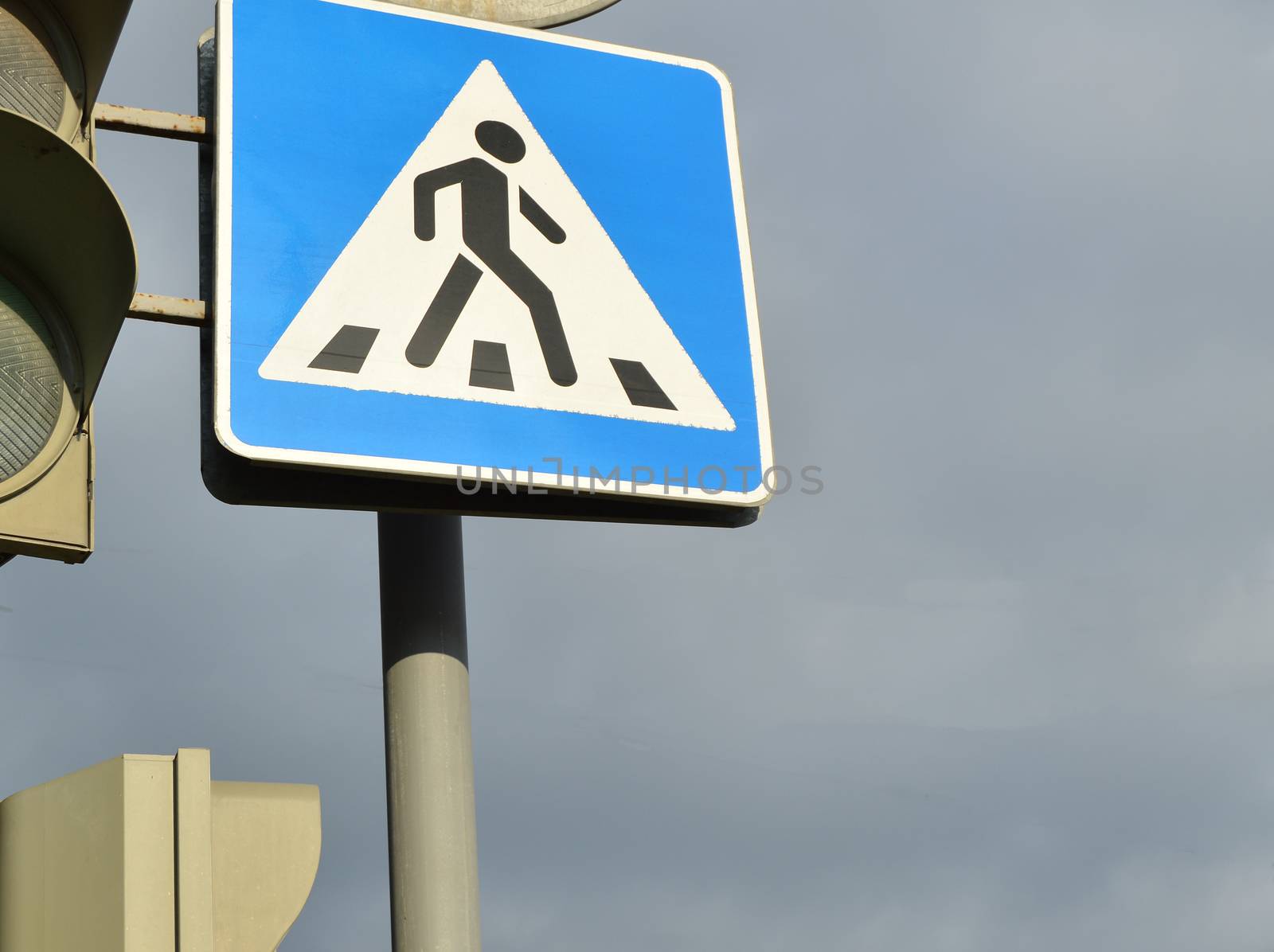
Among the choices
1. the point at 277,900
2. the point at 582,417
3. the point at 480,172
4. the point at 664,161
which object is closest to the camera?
the point at 277,900

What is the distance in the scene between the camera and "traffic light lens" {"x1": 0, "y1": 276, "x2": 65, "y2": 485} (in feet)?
5.80

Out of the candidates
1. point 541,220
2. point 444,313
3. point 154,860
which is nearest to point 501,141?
point 541,220

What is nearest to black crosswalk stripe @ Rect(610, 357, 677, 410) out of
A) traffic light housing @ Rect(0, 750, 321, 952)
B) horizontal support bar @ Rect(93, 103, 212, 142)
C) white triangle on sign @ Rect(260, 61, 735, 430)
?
white triangle on sign @ Rect(260, 61, 735, 430)

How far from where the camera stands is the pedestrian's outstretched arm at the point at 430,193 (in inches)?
108

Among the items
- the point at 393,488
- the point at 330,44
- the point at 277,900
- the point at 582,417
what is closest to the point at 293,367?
the point at 393,488

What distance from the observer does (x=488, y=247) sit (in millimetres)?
2779

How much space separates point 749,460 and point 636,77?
2.76 feet

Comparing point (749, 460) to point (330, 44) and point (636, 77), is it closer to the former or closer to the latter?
point (636, 77)

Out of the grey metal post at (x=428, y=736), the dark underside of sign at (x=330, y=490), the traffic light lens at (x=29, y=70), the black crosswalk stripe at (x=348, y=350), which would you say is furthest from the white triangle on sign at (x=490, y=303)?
the traffic light lens at (x=29, y=70)

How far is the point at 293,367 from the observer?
2527mm

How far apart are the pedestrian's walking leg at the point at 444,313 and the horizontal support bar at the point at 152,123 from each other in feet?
1.58

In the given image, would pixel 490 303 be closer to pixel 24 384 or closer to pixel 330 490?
pixel 330 490

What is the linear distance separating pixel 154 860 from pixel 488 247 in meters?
1.24

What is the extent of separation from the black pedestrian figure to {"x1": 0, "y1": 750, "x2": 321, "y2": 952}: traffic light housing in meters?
0.83
